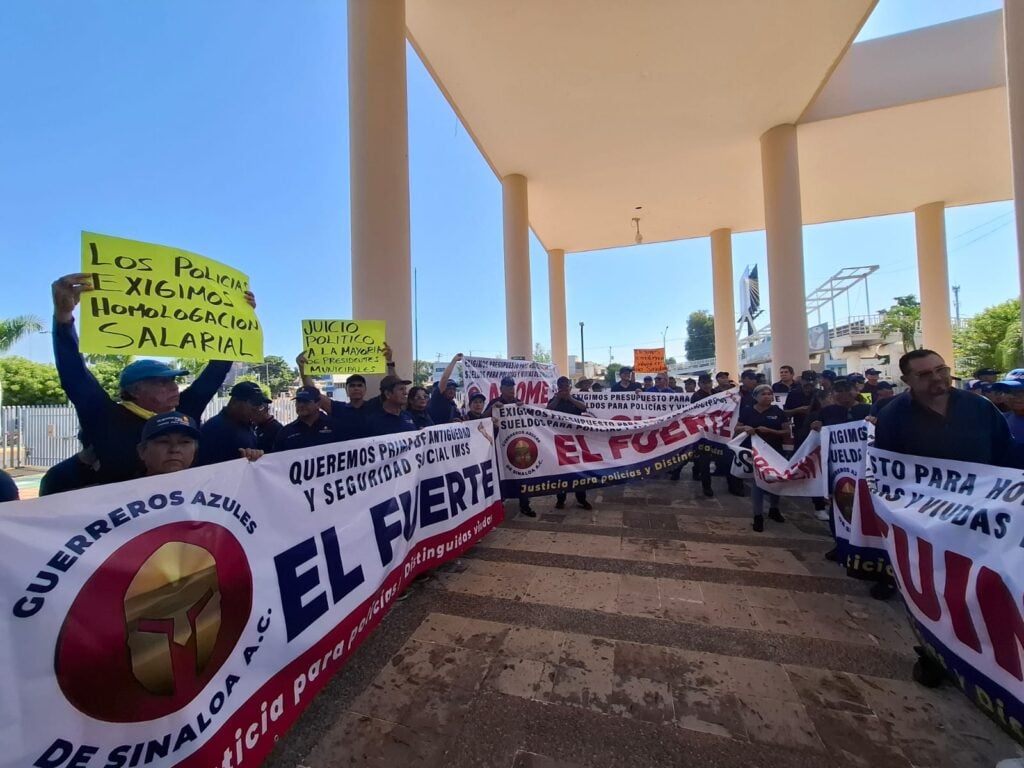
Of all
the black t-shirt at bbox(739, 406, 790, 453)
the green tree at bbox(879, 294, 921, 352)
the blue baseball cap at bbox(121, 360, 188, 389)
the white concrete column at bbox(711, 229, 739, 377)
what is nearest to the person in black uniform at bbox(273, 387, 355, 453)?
the blue baseball cap at bbox(121, 360, 188, 389)

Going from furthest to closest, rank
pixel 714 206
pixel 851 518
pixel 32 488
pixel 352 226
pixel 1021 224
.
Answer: pixel 714 206
pixel 32 488
pixel 352 226
pixel 1021 224
pixel 851 518

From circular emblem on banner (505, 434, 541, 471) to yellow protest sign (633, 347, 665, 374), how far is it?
8858mm

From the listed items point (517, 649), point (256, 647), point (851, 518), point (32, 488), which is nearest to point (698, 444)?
point (851, 518)

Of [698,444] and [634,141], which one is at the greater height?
[634,141]

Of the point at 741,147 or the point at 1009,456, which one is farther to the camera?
the point at 741,147

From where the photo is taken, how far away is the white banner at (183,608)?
1180mm

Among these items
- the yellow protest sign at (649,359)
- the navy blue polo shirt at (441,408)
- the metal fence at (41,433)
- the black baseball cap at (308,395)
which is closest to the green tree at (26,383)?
the metal fence at (41,433)

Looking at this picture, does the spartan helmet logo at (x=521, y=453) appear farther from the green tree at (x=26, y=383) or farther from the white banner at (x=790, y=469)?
the green tree at (x=26, y=383)

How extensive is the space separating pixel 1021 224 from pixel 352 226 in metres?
8.30

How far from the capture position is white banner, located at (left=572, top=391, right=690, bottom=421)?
23.6 feet

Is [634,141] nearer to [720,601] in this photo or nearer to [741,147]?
[741,147]

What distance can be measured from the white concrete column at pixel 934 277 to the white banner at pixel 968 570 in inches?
590

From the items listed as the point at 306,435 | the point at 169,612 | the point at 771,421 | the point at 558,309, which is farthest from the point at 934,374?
the point at 558,309

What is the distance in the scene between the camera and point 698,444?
5758 millimetres
